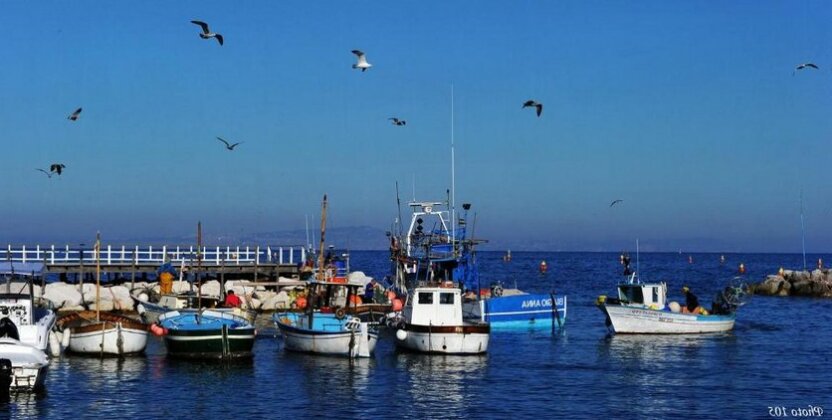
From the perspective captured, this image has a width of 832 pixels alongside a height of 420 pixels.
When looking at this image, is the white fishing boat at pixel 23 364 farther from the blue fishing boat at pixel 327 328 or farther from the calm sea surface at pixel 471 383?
the blue fishing boat at pixel 327 328

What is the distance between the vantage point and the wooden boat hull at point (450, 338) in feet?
128

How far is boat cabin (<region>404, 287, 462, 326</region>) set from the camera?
39.7 m

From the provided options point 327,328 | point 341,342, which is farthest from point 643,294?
point 341,342

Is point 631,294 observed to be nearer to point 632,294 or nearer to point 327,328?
point 632,294

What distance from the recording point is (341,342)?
37.4m

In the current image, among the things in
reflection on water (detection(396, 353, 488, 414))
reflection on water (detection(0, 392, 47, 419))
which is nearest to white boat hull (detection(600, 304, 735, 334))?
reflection on water (detection(396, 353, 488, 414))

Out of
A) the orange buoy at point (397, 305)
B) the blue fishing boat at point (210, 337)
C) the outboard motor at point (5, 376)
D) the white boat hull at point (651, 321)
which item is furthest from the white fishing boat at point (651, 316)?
the outboard motor at point (5, 376)

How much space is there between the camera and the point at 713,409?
97.5 ft

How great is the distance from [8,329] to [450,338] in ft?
50.9

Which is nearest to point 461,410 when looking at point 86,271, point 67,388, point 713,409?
point 713,409

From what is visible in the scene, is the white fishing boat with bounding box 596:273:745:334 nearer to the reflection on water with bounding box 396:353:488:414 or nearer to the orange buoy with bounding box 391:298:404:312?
the orange buoy with bounding box 391:298:404:312

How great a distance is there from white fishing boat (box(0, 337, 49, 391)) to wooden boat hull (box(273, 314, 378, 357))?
1073 centimetres

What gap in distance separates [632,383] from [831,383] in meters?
6.74

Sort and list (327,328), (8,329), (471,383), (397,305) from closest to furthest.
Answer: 1. (8,329)
2. (471,383)
3. (327,328)
4. (397,305)
